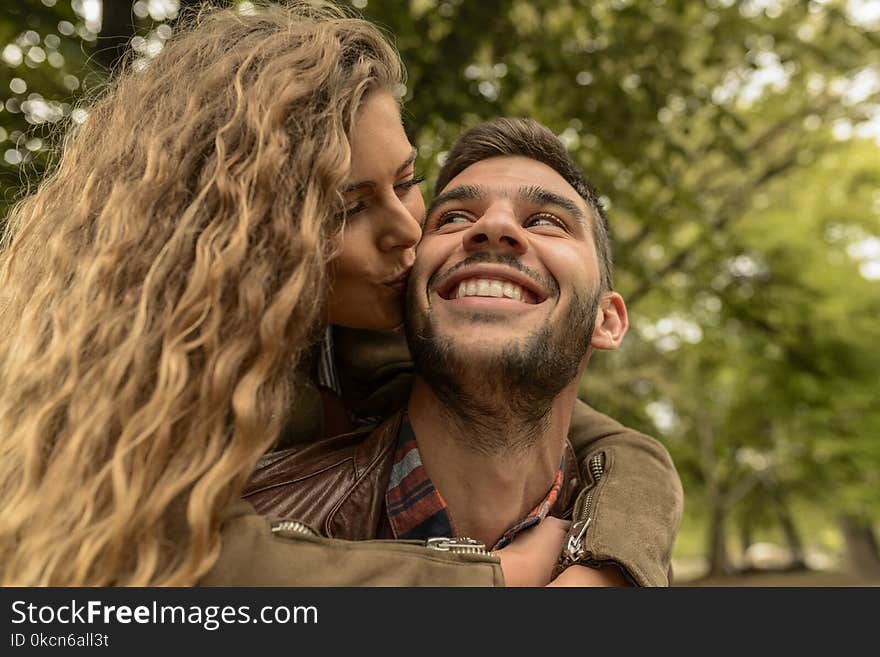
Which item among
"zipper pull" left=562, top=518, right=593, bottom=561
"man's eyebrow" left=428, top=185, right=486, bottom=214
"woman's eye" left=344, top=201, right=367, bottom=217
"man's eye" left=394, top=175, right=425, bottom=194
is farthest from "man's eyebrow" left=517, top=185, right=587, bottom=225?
"zipper pull" left=562, top=518, right=593, bottom=561

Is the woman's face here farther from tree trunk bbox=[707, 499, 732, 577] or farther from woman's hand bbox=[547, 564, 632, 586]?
tree trunk bbox=[707, 499, 732, 577]

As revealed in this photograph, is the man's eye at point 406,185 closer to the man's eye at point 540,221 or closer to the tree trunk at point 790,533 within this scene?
the man's eye at point 540,221

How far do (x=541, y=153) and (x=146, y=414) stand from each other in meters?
1.68

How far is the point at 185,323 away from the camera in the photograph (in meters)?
1.78

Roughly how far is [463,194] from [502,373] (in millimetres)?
673

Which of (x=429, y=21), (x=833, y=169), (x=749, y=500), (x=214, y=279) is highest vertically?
(x=214, y=279)

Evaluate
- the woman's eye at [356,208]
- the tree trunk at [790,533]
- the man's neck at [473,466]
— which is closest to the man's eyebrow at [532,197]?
the woman's eye at [356,208]

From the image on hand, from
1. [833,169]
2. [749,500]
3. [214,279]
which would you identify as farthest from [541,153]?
[749,500]

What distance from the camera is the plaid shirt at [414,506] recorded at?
91.6 inches

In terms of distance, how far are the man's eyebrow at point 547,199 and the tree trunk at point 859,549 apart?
19635 millimetres

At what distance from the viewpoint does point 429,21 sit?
4.31 metres

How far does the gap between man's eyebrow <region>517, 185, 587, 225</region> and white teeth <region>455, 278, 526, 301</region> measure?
1.16ft

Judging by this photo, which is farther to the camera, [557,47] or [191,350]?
[557,47]
